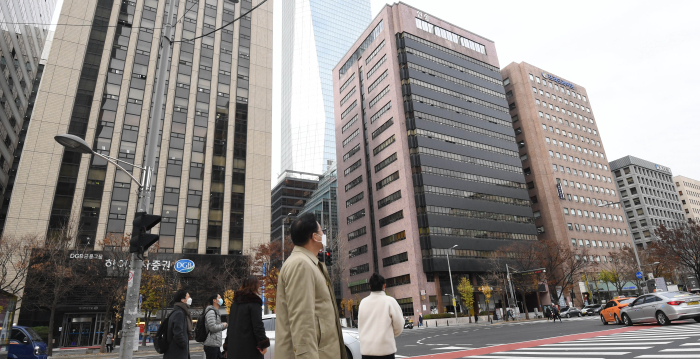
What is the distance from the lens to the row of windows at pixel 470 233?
55.2m

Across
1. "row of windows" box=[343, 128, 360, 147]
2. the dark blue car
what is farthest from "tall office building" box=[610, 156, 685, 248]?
the dark blue car

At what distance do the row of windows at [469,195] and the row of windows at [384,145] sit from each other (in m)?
9.44

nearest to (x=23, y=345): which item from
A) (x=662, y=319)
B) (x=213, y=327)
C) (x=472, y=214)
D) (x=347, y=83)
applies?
(x=213, y=327)

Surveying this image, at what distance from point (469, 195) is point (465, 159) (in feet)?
20.6

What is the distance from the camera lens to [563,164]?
252 feet

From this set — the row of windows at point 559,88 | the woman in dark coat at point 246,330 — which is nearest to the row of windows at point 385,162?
the row of windows at point 559,88

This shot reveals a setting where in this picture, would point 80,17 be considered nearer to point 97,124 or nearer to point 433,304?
point 97,124

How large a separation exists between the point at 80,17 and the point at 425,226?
163ft

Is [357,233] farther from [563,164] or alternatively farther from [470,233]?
[563,164]

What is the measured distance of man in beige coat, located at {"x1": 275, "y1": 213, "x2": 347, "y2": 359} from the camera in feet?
8.68

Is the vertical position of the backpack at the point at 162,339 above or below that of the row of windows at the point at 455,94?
below

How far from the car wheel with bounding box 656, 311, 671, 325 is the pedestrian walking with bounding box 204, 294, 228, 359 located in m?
16.9

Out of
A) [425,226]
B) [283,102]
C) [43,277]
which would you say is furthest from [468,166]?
[283,102]

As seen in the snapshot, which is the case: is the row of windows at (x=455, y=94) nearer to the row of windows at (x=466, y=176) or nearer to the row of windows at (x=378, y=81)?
the row of windows at (x=378, y=81)
